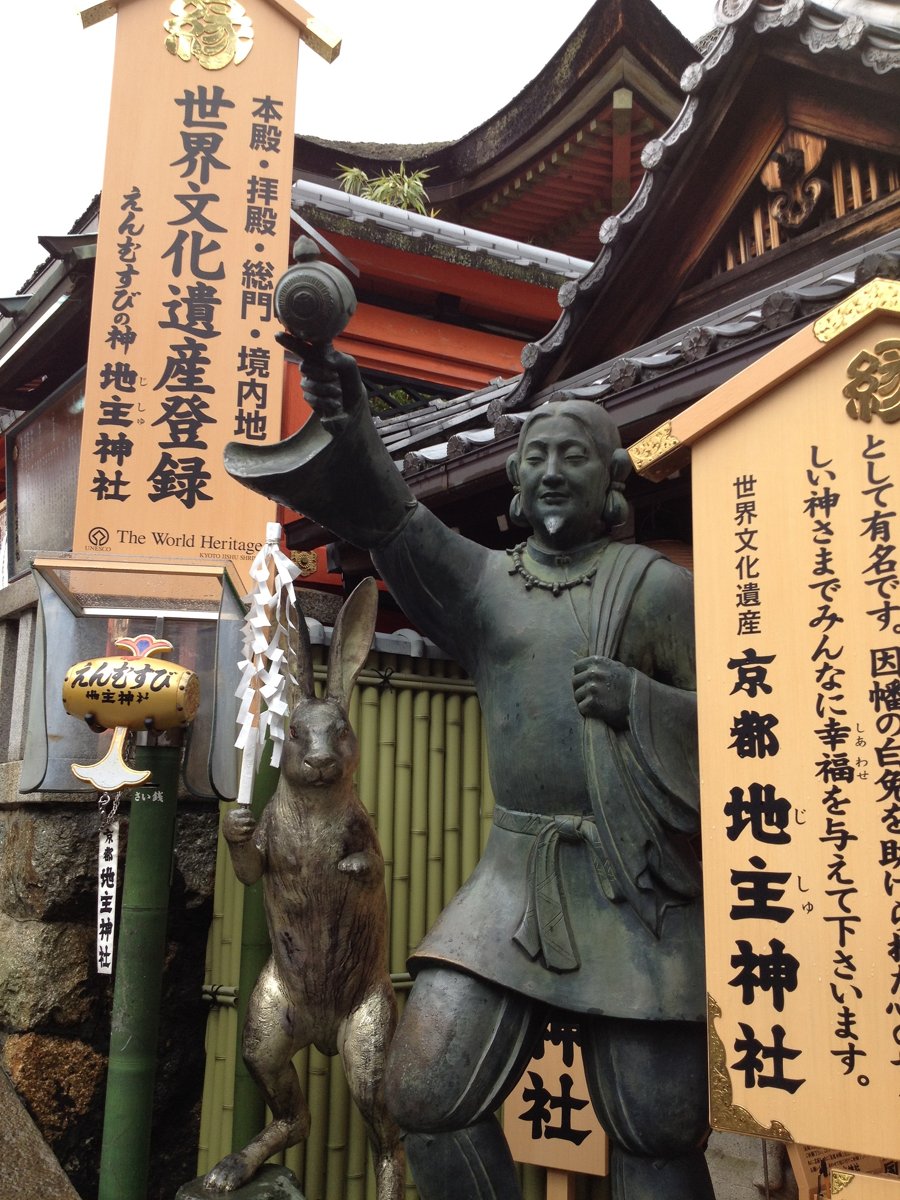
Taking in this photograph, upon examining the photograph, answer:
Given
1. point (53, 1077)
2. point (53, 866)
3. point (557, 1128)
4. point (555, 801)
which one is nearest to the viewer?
point (555, 801)

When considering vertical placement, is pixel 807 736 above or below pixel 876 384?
below

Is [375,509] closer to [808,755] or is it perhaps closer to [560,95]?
[808,755]

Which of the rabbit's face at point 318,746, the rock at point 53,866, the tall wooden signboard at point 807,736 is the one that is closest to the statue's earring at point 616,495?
the tall wooden signboard at point 807,736

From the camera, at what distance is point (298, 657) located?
3822 millimetres

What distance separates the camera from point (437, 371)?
A: 8211mm

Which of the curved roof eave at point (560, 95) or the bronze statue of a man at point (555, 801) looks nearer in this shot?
the bronze statue of a man at point (555, 801)

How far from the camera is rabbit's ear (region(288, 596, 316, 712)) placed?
12.3 feet

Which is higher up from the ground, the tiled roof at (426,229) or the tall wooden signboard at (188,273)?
the tiled roof at (426,229)

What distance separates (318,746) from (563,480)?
1525mm

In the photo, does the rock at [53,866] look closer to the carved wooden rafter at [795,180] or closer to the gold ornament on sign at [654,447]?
the gold ornament on sign at [654,447]

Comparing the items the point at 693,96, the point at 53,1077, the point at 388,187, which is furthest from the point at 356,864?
the point at 388,187

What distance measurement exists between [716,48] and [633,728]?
3378 millimetres

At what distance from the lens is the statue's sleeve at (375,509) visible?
2.67 m

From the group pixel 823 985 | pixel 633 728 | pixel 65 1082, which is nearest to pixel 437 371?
pixel 65 1082
